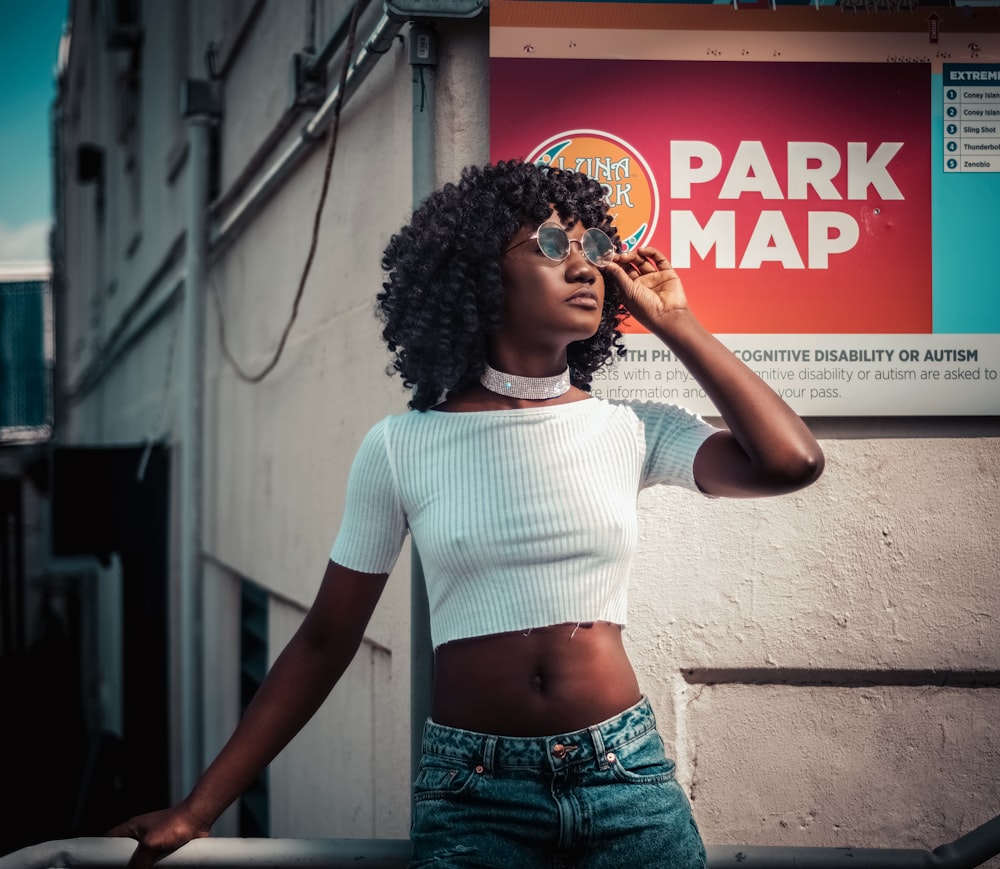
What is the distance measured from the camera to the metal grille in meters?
19.9

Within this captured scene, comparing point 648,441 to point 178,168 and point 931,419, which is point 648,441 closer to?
→ point 931,419

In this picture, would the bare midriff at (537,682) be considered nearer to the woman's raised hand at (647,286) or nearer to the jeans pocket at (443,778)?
the jeans pocket at (443,778)

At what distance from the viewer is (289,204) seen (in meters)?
4.15

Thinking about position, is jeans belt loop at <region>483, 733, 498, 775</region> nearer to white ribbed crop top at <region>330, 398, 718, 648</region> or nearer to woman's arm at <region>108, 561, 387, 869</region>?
white ribbed crop top at <region>330, 398, 718, 648</region>

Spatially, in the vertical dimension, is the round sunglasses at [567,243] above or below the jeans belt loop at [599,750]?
above

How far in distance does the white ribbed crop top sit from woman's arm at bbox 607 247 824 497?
3.2 inches

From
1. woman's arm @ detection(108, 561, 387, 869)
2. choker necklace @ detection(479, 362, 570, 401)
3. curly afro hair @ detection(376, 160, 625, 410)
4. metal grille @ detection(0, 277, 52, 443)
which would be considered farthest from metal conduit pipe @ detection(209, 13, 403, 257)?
metal grille @ detection(0, 277, 52, 443)

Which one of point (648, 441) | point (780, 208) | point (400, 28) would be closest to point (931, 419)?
point (780, 208)

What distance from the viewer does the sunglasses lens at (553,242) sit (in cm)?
178

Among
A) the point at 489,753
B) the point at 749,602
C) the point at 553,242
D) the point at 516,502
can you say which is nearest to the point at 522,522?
the point at 516,502

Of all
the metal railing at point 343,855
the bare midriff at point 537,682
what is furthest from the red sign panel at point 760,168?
the metal railing at point 343,855

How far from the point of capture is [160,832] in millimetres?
1754

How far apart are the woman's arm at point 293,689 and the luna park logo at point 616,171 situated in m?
1.14

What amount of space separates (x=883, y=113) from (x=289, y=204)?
2423 millimetres
